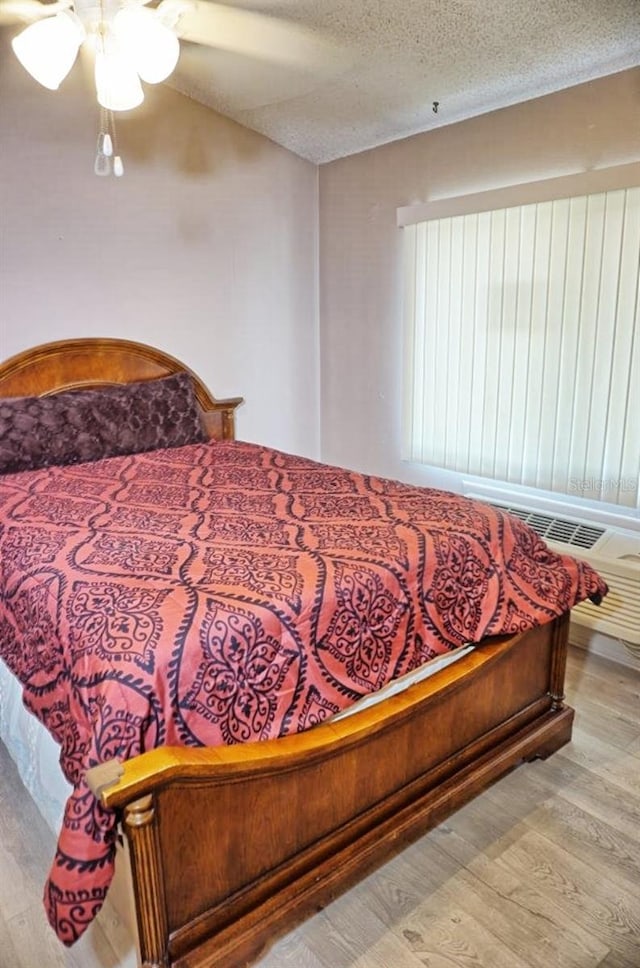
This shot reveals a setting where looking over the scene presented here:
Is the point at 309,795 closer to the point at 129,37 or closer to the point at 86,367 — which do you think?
the point at 129,37

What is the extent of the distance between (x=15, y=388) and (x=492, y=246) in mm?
2202

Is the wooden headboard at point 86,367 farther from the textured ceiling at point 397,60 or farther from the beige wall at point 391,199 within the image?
the textured ceiling at point 397,60

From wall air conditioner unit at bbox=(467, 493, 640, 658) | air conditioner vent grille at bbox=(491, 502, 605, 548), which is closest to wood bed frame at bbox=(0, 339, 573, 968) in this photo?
wall air conditioner unit at bbox=(467, 493, 640, 658)

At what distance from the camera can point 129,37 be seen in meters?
2.08

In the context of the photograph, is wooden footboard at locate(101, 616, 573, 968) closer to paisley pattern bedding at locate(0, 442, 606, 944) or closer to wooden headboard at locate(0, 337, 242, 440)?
paisley pattern bedding at locate(0, 442, 606, 944)

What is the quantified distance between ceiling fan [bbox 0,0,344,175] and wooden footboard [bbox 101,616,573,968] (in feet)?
6.42

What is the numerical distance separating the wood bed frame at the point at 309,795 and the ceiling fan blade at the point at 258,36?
2.30 m

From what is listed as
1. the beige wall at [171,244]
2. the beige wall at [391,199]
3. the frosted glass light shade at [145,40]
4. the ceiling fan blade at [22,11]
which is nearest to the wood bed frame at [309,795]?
the beige wall at [391,199]

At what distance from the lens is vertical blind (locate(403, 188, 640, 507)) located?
261cm

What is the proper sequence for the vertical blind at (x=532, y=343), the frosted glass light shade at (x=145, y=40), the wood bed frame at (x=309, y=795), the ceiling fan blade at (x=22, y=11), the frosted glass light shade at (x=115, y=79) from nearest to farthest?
the wood bed frame at (x=309, y=795), the frosted glass light shade at (x=145, y=40), the frosted glass light shade at (x=115, y=79), the ceiling fan blade at (x=22, y=11), the vertical blind at (x=532, y=343)

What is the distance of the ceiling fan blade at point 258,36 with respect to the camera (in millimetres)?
2500

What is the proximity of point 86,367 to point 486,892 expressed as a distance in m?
2.68

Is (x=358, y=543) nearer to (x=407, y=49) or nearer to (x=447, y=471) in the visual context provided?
(x=447, y=471)

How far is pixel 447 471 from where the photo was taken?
345 cm
